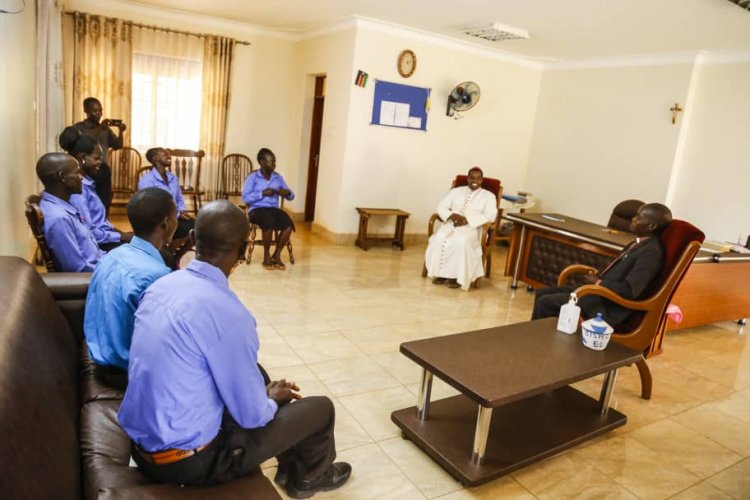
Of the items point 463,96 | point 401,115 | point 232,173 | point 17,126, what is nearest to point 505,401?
point 17,126

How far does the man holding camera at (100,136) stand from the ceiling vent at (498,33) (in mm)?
3868

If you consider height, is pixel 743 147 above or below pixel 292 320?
above

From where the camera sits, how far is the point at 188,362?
135cm

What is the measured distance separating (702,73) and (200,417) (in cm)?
627

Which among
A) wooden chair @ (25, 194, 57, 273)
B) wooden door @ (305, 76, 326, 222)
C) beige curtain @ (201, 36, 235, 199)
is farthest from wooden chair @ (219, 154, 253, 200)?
wooden chair @ (25, 194, 57, 273)

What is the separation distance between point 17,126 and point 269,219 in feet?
7.32

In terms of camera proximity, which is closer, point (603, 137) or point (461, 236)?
point (461, 236)

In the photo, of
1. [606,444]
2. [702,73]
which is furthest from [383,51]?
[606,444]

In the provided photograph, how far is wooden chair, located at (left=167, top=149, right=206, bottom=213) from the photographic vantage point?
650 centimetres

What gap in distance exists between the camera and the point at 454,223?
5328 millimetres

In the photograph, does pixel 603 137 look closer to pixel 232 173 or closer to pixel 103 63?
pixel 232 173

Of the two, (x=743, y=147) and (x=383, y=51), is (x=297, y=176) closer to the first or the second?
(x=383, y=51)

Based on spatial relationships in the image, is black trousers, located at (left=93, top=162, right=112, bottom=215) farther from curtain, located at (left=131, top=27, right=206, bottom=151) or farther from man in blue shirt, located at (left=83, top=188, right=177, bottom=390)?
man in blue shirt, located at (left=83, top=188, right=177, bottom=390)

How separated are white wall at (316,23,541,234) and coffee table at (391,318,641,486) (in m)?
3.86
